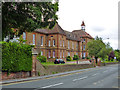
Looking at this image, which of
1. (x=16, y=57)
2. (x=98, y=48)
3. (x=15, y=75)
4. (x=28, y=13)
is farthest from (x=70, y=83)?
(x=98, y=48)

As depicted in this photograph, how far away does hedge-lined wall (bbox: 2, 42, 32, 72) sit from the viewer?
54.4 ft

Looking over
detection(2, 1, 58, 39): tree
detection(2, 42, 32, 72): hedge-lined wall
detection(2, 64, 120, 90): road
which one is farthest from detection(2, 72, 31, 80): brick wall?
detection(2, 1, 58, 39): tree

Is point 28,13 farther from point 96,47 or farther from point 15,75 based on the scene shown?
point 96,47

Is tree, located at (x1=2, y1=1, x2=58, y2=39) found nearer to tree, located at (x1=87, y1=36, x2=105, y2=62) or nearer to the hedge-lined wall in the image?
the hedge-lined wall

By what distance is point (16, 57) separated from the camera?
17938mm

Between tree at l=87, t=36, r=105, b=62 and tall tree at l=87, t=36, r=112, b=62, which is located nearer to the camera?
tall tree at l=87, t=36, r=112, b=62

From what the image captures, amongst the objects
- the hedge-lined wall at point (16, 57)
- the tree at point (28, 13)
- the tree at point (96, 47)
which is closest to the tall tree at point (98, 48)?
the tree at point (96, 47)

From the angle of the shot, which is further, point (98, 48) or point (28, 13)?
point (98, 48)

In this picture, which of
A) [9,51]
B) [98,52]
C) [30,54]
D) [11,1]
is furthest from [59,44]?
[11,1]

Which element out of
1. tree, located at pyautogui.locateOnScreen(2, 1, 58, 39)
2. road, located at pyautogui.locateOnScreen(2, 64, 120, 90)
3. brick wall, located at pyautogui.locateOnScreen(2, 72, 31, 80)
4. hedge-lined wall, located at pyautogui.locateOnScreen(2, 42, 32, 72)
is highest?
tree, located at pyautogui.locateOnScreen(2, 1, 58, 39)

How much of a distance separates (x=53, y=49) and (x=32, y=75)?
101ft

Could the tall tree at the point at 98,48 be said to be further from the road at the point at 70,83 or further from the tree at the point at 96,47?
the road at the point at 70,83

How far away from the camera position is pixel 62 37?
173 ft

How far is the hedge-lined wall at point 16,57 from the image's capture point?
16594 millimetres
